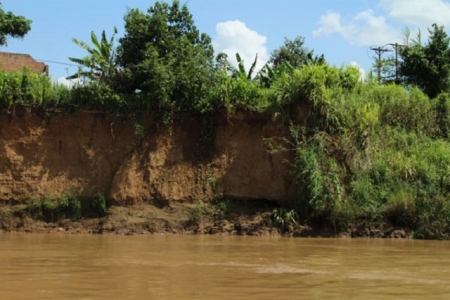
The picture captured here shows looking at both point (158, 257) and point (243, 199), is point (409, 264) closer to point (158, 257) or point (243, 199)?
point (158, 257)

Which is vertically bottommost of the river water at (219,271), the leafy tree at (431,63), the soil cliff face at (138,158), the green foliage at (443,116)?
the river water at (219,271)

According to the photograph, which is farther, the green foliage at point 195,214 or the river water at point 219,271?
the green foliage at point 195,214

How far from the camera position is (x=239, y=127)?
57.9ft

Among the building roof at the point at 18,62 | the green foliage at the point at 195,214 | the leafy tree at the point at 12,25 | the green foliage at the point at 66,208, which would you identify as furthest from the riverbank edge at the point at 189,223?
the building roof at the point at 18,62

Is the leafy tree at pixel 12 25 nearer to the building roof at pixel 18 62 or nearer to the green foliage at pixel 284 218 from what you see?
the building roof at pixel 18 62

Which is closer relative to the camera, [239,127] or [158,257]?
[158,257]

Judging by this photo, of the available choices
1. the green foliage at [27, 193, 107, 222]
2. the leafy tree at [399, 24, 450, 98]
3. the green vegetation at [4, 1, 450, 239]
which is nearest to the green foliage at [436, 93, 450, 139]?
the green vegetation at [4, 1, 450, 239]

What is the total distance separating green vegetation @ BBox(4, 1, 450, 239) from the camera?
49.7 feet

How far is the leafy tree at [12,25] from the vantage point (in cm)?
2238

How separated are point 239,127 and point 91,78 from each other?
466cm

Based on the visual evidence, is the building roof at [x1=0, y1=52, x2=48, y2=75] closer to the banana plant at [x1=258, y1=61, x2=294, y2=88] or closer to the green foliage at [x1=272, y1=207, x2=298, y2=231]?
the banana plant at [x1=258, y1=61, x2=294, y2=88]

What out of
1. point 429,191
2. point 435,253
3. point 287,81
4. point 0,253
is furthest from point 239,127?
point 0,253

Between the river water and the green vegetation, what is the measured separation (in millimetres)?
3037

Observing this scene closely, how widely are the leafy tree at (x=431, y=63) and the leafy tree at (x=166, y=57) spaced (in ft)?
28.9
